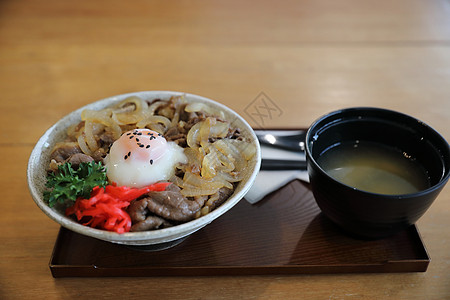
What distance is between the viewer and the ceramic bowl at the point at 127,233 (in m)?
1.34

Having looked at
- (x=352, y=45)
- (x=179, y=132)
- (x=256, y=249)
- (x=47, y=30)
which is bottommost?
(x=47, y=30)

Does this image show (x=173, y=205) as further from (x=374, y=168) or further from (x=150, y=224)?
(x=374, y=168)

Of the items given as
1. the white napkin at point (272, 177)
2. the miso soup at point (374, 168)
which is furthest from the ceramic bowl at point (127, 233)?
the miso soup at point (374, 168)

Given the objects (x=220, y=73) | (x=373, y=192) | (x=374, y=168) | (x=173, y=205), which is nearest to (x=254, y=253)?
(x=173, y=205)

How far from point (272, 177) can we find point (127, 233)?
2.63ft

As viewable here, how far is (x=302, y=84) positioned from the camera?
2.76 metres

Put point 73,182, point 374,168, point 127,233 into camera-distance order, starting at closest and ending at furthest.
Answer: point 127,233 < point 73,182 < point 374,168

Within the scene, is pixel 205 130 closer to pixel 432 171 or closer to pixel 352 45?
pixel 432 171

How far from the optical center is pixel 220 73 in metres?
2.83

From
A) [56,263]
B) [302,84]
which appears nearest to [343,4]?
[302,84]

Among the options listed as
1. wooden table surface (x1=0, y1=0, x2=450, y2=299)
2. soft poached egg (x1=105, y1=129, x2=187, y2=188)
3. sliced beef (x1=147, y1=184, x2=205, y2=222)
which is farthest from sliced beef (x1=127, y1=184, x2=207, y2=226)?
wooden table surface (x1=0, y1=0, x2=450, y2=299)

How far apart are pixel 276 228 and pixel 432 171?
2.15 ft

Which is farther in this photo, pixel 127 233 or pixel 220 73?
pixel 220 73

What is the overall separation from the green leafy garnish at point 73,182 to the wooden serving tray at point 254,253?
0.85ft
